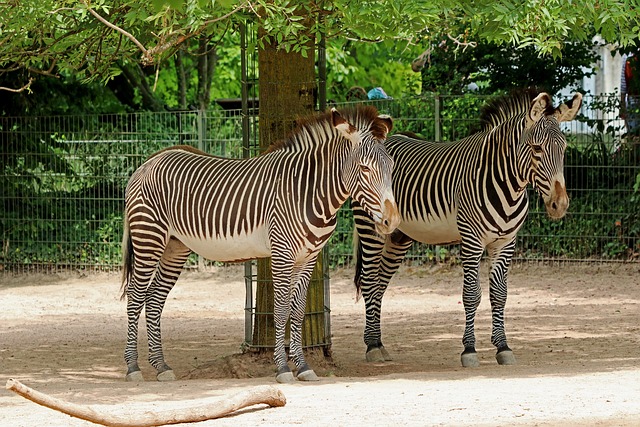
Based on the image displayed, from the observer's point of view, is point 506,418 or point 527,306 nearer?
point 506,418

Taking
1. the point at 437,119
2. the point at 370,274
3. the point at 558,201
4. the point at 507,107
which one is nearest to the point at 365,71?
the point at 437,119

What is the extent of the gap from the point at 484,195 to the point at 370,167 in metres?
1.41

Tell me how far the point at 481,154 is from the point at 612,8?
2.01 metres

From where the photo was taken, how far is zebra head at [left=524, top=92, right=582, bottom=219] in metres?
8.93

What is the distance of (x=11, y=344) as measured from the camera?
11.2 metres

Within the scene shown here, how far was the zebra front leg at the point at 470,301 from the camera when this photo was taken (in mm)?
9086

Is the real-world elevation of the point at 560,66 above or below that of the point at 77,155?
above

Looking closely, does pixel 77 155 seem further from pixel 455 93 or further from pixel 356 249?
pixel 356 249

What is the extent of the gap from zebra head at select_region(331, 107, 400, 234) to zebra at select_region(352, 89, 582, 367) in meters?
1.20

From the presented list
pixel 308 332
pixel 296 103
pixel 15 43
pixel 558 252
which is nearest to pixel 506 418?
pixel 308 332

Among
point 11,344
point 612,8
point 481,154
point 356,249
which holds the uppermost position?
point 612,8

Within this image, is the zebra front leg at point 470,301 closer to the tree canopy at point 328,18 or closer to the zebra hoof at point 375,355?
the zebra hoof at point 375,355

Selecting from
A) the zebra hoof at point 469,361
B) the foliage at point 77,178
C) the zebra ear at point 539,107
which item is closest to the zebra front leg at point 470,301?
the zebra hoof at point 469,361

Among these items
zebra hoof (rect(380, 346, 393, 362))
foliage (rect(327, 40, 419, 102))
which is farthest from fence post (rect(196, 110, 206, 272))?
foliage (rect(327, 40, 419, 102))
